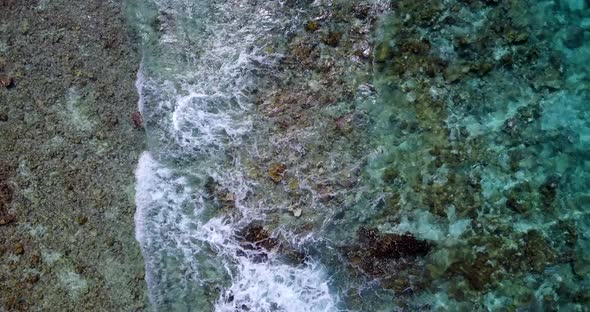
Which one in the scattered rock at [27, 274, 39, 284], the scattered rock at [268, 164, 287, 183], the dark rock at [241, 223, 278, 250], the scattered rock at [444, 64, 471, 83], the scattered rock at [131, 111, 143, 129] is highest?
the scattered rock at [444, 64, 471, 83]

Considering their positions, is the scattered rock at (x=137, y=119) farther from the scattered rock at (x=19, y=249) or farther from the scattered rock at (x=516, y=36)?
the scattered rock at (x=516, y=36)

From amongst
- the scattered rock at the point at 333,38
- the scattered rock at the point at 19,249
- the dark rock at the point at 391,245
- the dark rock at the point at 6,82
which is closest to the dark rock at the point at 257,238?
the dark rock at the point at 391,245

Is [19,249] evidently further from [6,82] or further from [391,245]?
[391,245]

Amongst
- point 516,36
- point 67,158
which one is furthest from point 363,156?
point 67,158

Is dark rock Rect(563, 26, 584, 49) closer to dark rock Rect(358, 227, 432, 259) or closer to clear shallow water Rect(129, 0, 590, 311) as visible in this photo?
clear shallow water Rect(129, 0, 590, 311)

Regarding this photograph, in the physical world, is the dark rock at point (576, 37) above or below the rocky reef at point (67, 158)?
above

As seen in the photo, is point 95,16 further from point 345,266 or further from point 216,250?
point 345,266

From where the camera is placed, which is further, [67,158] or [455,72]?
[67,158]

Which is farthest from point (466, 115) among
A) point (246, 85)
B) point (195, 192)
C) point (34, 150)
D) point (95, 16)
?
point (34, 150)

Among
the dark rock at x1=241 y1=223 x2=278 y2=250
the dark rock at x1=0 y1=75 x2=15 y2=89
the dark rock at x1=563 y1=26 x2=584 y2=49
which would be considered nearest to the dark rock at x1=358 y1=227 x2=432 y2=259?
the dark rock at x1=241 y1=223 x2=278 y2=250
